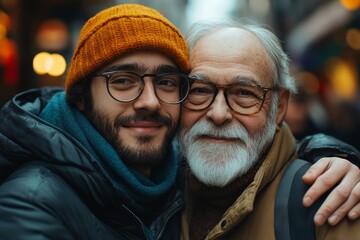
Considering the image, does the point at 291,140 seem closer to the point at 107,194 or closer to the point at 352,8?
the point at 107,194

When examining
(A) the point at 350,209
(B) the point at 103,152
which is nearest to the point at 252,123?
(A) the point at 350,209

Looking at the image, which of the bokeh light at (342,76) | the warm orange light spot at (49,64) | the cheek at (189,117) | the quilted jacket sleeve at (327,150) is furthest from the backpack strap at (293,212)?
the bokeh light at (342,76)

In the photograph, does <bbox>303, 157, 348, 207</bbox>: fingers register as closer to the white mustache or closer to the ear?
the white mustache

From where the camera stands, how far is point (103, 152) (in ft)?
8.11

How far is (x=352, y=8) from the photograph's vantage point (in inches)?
364

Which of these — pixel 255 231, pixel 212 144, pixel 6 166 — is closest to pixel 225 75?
pixel 212 144

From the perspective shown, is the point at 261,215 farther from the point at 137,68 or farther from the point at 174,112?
the point at 137,68

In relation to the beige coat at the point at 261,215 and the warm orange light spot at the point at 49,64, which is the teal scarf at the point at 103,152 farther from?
the warm orange light spot at the point at 49,64

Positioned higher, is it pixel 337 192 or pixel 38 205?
pixel 38 205

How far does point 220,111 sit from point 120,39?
2.31 ft

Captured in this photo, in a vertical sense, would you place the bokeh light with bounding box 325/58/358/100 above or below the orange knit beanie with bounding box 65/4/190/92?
below

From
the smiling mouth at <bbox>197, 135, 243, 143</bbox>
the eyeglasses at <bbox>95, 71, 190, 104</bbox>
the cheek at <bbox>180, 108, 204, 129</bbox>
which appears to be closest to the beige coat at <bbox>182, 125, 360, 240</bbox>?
the smiling mouth at <bbox>197, 135, 243, 143</bbox>

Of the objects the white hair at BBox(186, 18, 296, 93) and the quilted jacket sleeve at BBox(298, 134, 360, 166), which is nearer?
the quilted jacket sleeve at BBox(298, 134, 360, 166)

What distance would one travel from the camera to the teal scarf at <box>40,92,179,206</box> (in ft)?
8.05
